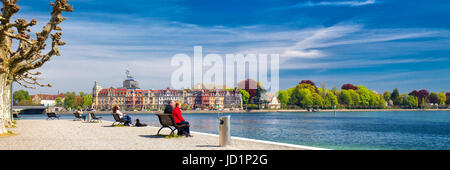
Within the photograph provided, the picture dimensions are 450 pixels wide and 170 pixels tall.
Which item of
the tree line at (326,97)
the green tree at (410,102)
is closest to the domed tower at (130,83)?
the tree line at (326,97)

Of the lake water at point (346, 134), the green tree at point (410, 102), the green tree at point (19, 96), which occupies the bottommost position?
the lake water at point (346, 134)

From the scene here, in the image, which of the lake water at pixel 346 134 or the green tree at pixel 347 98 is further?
the green tree at pixel 347 98

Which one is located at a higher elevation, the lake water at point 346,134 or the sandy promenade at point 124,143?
the sandy promenade at point 124,143

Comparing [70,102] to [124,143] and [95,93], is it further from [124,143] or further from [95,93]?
[124,143]

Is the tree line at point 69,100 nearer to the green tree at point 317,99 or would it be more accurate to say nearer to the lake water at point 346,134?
the green tree at point 317,99

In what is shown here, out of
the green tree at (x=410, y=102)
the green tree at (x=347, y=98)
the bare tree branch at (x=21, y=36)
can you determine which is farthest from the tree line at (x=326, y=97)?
the bare tree branch at (x=21, y=36)

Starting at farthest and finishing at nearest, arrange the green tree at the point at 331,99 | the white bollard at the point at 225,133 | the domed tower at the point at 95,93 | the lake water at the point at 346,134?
the domed tower at the point at 95,93, the green tree at the point at 331,99, the lake water at the point at 346,134, the white bollard at the point at 225,133

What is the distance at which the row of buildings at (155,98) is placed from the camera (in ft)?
594

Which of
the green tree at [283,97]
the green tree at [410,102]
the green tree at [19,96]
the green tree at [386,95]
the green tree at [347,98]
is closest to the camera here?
the green tree at [283,97]

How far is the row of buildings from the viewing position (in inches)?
7126

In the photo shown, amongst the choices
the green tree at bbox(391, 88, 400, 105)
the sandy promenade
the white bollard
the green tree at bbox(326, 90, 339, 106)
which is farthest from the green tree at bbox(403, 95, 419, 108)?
the white bollard

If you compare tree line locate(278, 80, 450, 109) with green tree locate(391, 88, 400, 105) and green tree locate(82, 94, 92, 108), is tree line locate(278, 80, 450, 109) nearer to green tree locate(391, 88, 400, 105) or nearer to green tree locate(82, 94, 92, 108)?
green tree locate(391, 88, 400, 105)
